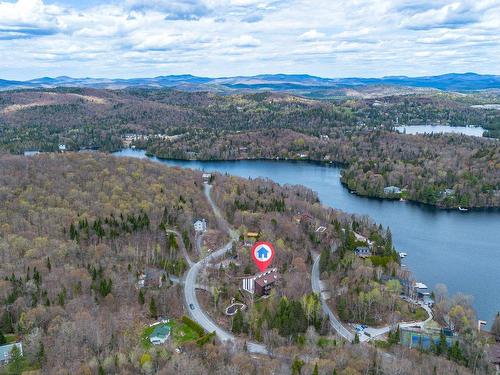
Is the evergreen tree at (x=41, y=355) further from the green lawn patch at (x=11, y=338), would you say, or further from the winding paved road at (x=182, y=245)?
the winding paved road at (x=182, y=245)

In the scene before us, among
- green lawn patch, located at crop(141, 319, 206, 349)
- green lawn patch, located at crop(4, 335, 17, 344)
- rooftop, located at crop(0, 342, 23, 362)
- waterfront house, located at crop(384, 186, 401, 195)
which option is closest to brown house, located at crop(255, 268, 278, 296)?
green lawn patch, located at crop(141, 319, 206, 349)

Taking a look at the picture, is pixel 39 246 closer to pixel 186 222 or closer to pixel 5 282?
pixel 5 282

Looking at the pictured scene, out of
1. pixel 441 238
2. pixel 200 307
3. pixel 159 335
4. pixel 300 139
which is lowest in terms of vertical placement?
pixel 441 238

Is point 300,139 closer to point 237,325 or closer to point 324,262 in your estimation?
point 324,262

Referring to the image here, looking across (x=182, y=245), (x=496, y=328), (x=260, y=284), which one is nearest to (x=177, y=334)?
(x=260, y=284)

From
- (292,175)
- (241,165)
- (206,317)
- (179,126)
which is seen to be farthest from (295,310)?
(179,126)
